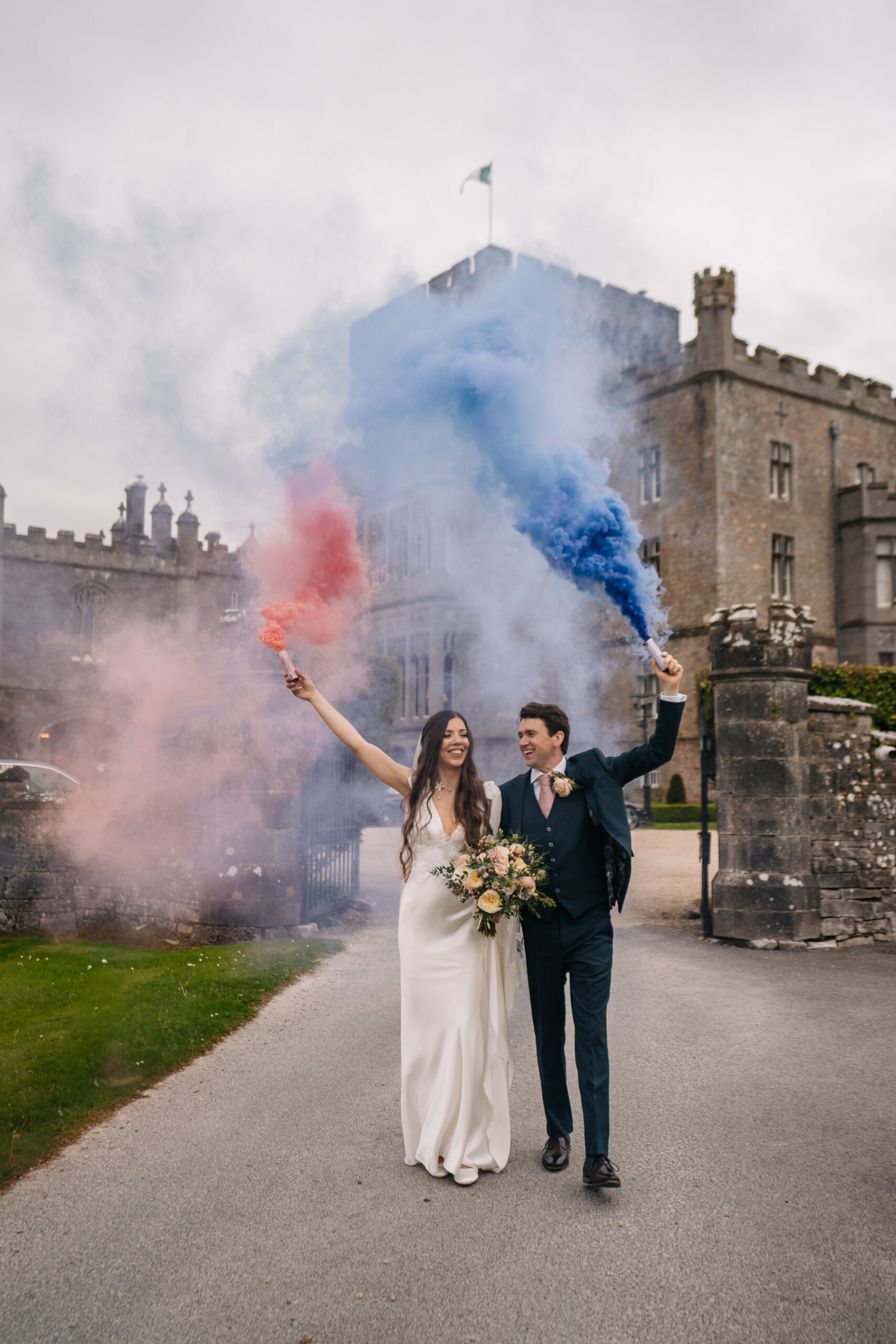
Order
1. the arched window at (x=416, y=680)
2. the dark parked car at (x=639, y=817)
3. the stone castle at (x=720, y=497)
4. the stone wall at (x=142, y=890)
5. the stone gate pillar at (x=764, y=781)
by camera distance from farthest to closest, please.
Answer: the stone castle at (x=720, y=497), the dark parked car at (x=639, y=817), the arched window at (x=416, y=680), the stone wall at (x=142, y=890), the stone gate pillar at (x=764, y=781)

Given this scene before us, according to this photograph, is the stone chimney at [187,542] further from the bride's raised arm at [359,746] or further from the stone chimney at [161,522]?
the bride's raised arm at [359,746]

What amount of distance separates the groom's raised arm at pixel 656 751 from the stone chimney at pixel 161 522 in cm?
4082

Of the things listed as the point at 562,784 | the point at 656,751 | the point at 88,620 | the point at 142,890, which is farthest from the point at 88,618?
the point at 656,751

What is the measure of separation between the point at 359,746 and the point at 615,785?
1342 millimetres

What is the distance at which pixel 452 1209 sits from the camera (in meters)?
3.84

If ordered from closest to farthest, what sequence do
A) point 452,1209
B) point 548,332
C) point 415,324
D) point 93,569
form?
point 452,1209, point 415,324, point 548,332, point 93,569

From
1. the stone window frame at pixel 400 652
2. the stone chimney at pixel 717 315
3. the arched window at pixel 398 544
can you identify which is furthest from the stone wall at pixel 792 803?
the stone chimney at pixel 717 315

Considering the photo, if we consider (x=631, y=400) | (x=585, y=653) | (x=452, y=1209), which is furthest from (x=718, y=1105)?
(x=631, y=400)

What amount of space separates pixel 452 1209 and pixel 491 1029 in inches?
32.6

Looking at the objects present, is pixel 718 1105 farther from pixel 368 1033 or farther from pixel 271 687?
pixel 271 687

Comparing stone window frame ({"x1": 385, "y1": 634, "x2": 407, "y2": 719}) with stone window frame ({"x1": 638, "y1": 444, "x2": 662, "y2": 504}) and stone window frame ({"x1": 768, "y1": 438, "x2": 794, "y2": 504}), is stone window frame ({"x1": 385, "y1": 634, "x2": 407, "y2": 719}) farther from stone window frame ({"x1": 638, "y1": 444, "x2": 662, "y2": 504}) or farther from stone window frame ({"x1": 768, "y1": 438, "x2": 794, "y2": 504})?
stone window frame ({"x1": 768, "y1": 438, "x2": 794, "y2": 504})

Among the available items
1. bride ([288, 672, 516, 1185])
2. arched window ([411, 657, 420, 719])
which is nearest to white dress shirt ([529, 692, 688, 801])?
bride ([288, 672, 516, 1185])

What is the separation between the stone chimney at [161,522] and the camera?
4250 cm

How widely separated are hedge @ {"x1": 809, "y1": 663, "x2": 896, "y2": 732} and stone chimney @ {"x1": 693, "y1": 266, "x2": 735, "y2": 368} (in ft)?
60.8
